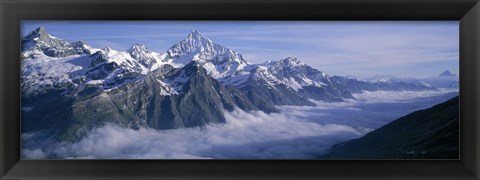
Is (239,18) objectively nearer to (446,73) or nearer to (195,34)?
(195,34)

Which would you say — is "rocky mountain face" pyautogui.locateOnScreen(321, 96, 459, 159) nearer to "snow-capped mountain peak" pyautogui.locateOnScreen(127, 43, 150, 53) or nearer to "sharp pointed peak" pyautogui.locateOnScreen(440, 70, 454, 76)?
"sharp pointed peak" pyautogui.locateOnScreen(440, 70, 454, 76)

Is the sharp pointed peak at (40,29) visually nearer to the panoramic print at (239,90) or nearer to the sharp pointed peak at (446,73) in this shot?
the panoramic print at (239,90)

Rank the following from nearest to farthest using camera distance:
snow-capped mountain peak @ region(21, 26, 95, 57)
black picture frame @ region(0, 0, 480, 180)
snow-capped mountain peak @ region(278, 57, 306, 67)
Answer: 1. black picture frame @ region(0, 0, 480, 180)
2. snow-capped mountain peak @ region(21, 26, 95, 57)
3. snow-capped mountain peak @ region(278, 57, 306, 67)

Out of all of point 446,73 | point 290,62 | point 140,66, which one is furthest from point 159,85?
point 446,73

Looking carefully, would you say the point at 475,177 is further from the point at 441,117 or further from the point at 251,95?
the point at 251,95

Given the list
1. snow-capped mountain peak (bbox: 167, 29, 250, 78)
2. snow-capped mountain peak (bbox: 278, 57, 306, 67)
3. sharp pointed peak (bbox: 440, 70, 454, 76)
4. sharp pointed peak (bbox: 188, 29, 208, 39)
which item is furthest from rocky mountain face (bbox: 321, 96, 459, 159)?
sharp pointed peak (bbox: 188, 29, 208, 39)

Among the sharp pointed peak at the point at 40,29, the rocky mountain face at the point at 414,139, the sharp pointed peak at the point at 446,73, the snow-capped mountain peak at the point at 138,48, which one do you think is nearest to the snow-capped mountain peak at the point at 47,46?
the sharp pointed peak at the point at 40,29
